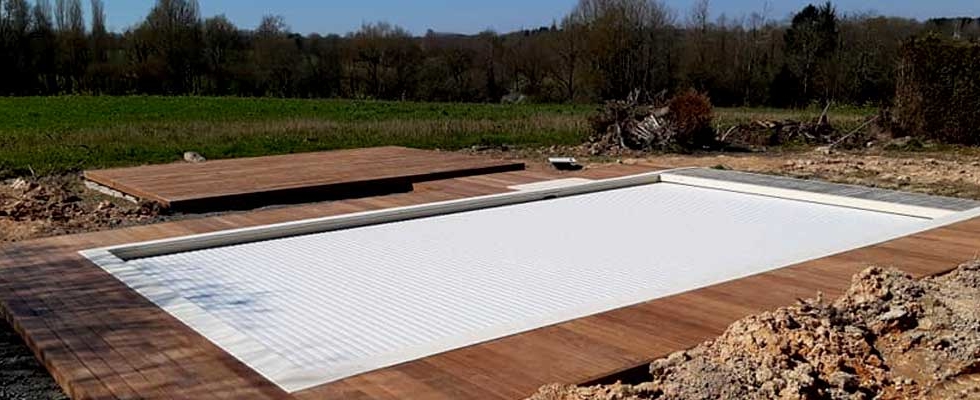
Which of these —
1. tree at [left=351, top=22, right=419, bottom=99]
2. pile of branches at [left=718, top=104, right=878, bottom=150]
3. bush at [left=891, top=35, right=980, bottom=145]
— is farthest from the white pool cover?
tree at [left=351, top=22, right=419, bottom=99]

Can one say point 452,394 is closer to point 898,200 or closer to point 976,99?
point 898,200

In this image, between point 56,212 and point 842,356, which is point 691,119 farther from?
point 842,356

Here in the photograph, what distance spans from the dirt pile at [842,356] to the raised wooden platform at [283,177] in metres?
4.49

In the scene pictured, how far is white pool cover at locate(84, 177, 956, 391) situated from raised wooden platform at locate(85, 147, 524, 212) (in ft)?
4.84

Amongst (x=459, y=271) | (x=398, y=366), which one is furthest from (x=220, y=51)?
(x=398, y=366)

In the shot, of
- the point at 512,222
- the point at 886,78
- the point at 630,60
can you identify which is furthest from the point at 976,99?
the point at 630,60

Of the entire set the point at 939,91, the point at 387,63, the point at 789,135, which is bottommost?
the point at 789,135

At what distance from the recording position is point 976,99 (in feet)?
35.9

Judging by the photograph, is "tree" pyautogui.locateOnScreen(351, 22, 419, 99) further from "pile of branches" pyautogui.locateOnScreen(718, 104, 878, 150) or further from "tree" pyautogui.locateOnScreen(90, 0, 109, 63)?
"pile of branches" pyautogui.locateOnScreen(718, 104, 878, 150)

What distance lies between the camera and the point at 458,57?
25.8 metres

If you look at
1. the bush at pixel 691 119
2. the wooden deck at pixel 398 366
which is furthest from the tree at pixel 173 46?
the wooden deck at pixel 398 366

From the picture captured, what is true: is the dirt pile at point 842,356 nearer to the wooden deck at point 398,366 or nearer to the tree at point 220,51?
the wooden deck at point 398,366

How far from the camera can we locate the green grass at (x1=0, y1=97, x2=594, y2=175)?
9.25m

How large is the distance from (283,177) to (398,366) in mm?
4754
